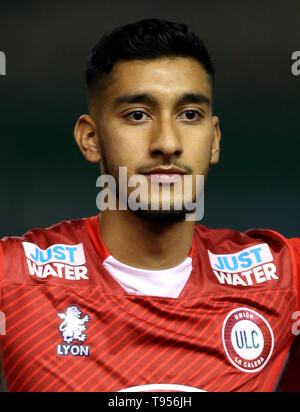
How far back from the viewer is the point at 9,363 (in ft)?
6.21

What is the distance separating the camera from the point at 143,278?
205cm

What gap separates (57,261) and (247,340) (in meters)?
0.63

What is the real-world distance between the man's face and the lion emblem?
1.27 feet

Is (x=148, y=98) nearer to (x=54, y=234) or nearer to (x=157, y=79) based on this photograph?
(x=157, y=79)

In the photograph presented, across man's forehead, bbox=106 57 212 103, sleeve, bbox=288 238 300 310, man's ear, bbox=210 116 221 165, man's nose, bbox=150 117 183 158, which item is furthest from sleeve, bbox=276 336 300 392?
man's forehead, bbox=106 57 212 103

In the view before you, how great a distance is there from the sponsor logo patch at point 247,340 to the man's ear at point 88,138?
0.65m

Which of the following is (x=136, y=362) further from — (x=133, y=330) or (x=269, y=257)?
(x=269, y=257)

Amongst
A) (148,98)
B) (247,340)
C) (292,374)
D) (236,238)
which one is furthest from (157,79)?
(292,374)

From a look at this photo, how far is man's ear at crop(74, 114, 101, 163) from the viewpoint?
210 cm

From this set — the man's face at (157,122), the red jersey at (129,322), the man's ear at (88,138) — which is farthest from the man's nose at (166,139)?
the red jersey at (129,322)

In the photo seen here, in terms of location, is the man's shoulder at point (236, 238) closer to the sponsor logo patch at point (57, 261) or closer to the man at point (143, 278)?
the man at point (143, 278)
